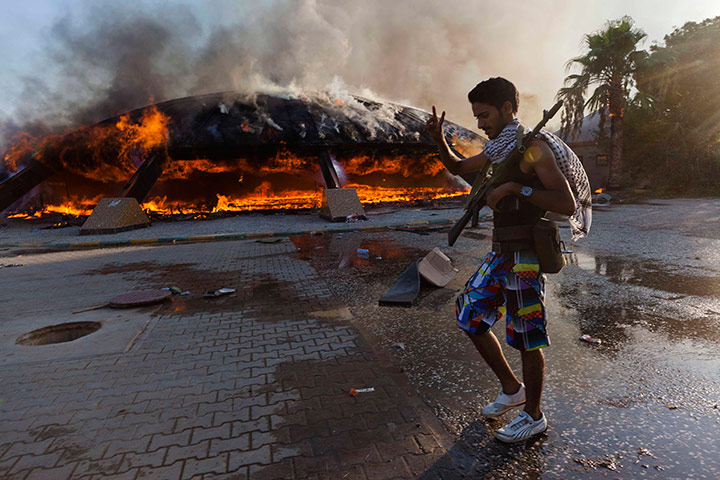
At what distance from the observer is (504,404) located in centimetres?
251

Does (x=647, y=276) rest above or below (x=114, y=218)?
below

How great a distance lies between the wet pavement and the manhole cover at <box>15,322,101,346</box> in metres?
0.29

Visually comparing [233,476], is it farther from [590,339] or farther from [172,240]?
[172,240]

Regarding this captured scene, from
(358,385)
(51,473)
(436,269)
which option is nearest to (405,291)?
(436,269)

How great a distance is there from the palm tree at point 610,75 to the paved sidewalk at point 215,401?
21.7 metres

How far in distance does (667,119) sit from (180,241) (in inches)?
1111

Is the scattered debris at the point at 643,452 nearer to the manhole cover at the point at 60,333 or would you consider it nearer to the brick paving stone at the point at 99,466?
the brick paving stone at the point at 99,466

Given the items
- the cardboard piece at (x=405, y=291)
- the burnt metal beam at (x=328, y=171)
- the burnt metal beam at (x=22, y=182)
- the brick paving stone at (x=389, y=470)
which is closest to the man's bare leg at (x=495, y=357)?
the brick paving stone at (x=389, y=470)

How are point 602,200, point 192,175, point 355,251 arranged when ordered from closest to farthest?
point 355,251 < point 602,200 < point 192,175

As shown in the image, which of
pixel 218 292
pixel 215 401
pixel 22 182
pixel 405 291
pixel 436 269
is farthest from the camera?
pixel 22 182

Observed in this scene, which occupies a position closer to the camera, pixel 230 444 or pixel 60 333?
pixel 230 444

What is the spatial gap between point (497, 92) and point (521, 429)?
1.92 meters

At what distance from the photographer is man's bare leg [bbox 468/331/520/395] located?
8.12ft

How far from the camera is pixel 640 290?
520 cm
